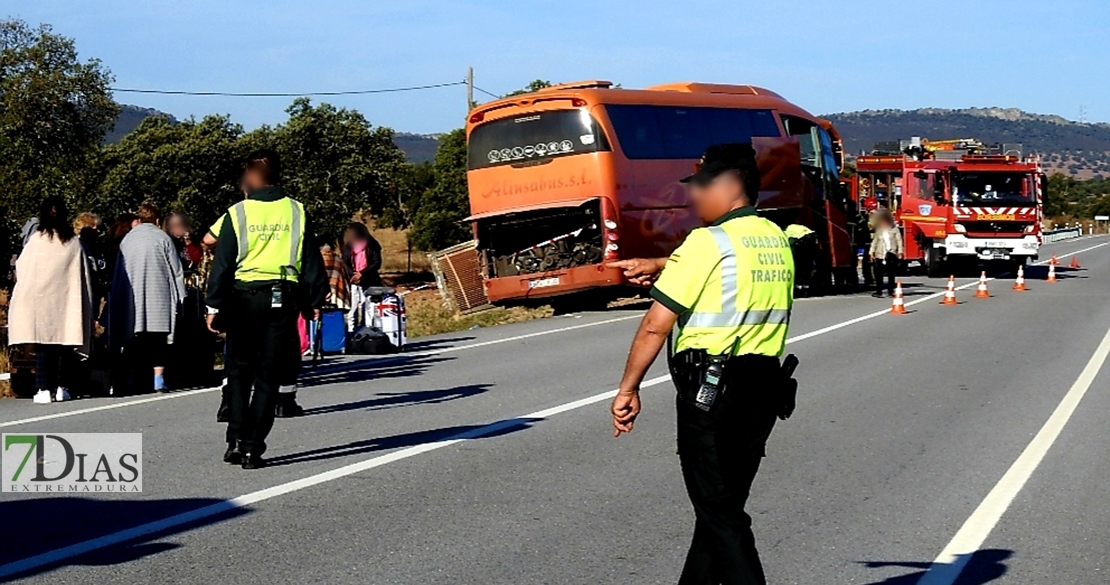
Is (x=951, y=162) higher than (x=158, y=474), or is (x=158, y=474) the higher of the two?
(x=951, y=162)

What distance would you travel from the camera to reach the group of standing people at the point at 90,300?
12.0 meters

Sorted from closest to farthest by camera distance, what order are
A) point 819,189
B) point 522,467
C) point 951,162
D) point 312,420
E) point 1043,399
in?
point 522,467
point 312,420
point 1043,399
point 819,189
point 951,162

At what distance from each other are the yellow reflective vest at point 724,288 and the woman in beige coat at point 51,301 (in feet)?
27.4

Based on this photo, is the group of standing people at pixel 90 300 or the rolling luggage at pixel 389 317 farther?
the rolling luggage at pixel 389 317

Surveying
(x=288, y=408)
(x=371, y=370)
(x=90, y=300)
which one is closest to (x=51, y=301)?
(x=90, y=300)

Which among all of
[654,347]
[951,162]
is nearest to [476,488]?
[654,347]

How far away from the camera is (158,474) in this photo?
8469mm

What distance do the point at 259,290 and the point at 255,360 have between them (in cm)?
43

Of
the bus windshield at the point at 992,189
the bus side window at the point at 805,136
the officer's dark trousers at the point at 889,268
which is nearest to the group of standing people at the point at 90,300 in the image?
the officer's dark trousers at the point at 889,268

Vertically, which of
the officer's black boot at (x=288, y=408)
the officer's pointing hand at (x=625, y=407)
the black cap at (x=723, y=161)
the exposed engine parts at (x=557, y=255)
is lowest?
the officer's black boot at (x=288, y=408)

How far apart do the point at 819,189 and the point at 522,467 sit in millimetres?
19597

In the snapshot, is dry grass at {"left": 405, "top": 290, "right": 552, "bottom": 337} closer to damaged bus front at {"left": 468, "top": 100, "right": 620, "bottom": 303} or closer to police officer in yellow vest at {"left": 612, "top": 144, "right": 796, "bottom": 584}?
damaged bus front at {"left": 468, "top": 100, "right": 620, "bottom": 303}

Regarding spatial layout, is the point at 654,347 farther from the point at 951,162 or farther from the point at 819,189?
the point at 951,162

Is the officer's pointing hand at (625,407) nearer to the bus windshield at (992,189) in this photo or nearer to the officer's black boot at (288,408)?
the officer's black boot at (288,408)
